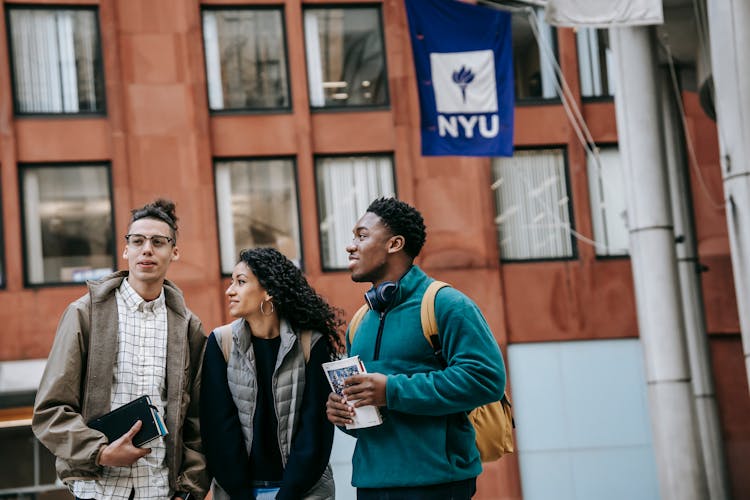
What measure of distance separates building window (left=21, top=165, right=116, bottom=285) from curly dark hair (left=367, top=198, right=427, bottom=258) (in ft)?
56.0

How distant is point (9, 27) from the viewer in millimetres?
22641

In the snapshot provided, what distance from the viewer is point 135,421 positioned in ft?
19.7

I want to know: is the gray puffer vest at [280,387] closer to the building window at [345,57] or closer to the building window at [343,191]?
the building window at [343,191]

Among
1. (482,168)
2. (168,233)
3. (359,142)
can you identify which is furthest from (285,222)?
(168,233)

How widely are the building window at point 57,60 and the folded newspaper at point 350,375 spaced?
18114 millimetres

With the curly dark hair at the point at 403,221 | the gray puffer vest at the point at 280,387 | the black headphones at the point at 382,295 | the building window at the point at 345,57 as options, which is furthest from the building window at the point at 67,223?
the black headphones at the point at 382,295

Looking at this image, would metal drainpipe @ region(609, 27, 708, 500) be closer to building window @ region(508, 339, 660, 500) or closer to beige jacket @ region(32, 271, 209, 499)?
building window @ region(508, 339, 660, 500)

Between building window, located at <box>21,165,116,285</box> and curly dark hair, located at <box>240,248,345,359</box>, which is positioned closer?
curly dark hair, located at <box>240,248,345,359</box>

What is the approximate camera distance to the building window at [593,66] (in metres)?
24.3

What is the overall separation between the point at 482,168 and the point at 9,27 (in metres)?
9.38

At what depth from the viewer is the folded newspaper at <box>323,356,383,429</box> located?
5.52 meters

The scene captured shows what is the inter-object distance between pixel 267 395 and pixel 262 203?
1701 centimetres

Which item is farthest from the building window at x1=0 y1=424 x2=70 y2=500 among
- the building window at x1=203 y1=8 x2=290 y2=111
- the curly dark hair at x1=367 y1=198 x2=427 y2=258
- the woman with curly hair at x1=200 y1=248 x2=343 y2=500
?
the curly dark hair at x1=367 y1=198 x2=427 y2=258

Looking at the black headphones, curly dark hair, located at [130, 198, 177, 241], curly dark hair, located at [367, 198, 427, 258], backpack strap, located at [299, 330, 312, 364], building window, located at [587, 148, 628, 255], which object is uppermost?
building window, located at [587, 148, 628, 255]
